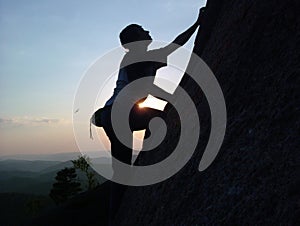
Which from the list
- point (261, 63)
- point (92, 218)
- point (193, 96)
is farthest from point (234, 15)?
point (92, 218)

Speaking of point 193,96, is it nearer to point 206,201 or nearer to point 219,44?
point 219,44

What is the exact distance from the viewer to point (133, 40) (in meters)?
8.28

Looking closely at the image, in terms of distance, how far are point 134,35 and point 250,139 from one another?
16.5 feet

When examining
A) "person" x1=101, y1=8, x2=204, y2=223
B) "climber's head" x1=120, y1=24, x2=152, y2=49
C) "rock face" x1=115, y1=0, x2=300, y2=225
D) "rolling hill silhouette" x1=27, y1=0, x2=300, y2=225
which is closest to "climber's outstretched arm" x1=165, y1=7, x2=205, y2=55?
"person" x1=101, y1=8, x2=204, y2=223

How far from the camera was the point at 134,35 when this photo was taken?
326 inches

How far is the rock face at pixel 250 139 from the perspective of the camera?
3430 millimetres

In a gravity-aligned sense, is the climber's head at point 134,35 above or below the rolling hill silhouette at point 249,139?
above

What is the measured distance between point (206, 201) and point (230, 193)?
48cm

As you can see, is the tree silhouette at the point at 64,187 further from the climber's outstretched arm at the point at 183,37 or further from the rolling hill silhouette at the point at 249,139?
the rolling hill silhouette at the point at 249,139

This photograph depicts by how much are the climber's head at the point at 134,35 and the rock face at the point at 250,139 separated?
221 centimetres

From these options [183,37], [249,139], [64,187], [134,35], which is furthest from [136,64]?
[64,187]

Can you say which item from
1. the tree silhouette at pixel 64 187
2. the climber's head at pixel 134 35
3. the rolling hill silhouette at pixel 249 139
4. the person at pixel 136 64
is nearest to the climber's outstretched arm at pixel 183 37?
the person at pixel 136 64

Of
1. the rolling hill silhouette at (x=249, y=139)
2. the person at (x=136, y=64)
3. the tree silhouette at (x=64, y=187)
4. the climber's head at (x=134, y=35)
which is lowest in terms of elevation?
the rolling hill silhouette at (x=249, y=139)

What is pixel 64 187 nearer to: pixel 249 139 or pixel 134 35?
pixel 134 35
